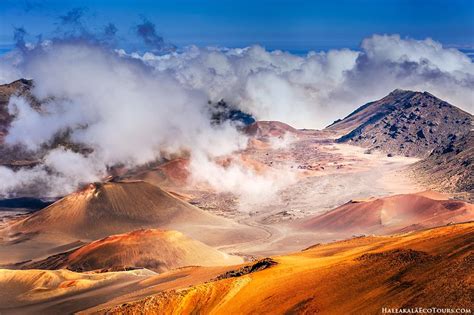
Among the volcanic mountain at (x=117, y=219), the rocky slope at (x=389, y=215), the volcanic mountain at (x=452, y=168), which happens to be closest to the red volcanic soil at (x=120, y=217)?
the volcanic mountain at (x=117, y=219)

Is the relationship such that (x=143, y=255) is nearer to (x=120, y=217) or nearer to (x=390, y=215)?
(x=120, y=217)

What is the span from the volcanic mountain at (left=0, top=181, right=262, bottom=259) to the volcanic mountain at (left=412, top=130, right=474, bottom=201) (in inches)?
2332

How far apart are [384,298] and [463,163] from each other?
143 meters

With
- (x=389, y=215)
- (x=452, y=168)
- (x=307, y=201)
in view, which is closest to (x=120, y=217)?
(x=307, y=201)

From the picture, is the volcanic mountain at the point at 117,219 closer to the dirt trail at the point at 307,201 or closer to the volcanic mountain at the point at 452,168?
the dirt trail at the point at 307,201

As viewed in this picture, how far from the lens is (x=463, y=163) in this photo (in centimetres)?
16225

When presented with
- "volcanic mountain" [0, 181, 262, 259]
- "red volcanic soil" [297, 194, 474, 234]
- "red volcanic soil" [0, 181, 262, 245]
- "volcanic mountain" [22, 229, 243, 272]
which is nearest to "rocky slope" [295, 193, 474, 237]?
"red volcanic soil" [297, 194, 474, 234]

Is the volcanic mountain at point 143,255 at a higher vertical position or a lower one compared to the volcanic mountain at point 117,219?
lower

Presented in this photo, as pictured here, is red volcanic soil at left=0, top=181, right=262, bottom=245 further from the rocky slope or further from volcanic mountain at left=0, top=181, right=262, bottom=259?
the rocky slope

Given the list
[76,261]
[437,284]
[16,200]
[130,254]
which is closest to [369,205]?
[130,254]

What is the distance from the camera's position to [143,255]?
93.0m

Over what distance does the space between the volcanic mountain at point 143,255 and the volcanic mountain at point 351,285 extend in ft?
146

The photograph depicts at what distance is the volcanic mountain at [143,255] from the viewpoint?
91.2m

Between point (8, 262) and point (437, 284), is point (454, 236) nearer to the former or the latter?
point (437, 284)
